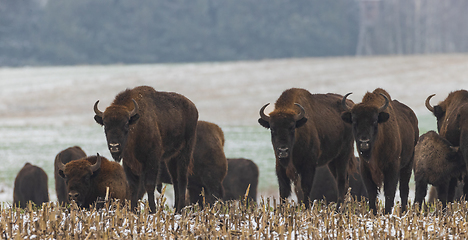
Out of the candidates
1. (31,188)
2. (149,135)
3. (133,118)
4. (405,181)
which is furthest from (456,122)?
(31,188)

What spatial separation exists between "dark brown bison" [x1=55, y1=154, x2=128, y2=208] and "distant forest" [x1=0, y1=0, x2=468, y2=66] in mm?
64198

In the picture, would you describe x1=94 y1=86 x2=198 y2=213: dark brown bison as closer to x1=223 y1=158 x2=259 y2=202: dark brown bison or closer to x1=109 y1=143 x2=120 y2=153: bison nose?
x1=109 y1=143 x2=120 y2=153: bison nose

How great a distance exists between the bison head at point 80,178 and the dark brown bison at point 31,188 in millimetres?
3766

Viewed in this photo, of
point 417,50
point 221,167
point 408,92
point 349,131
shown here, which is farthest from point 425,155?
point 417,50

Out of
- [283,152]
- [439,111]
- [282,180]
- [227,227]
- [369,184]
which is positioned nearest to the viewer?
[227,227]

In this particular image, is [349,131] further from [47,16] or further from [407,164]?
[47,16]

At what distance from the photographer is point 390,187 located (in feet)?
27.5

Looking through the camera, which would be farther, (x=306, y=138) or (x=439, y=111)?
(x=439, y=111)

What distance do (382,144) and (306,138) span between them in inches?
39.0

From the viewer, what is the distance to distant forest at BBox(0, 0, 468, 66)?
7275 centimetres

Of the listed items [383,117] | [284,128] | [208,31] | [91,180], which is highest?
[208,31]

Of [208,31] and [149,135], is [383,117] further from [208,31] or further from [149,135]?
[208,31]

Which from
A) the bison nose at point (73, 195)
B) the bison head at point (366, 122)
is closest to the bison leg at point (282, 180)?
the bison head at point (366, 122)

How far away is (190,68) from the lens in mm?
55094
